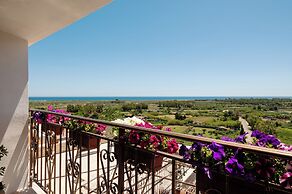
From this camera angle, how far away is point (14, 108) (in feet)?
7.39

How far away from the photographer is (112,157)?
147cm

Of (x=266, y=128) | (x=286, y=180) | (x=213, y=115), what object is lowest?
(x=213, y=115)

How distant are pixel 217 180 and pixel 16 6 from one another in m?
1.79

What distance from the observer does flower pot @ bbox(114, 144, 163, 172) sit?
1.24 m

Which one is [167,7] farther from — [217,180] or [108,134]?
[217,180]

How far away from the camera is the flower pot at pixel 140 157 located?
124cm

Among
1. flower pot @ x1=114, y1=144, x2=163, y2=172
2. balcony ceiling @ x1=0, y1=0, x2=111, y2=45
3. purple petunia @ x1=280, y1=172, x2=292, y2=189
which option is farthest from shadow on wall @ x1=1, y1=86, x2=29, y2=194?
purple petunia @ x1=280, y1=172, x2=292, y2=189

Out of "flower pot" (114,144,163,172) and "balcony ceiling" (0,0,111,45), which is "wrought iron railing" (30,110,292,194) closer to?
"flower pot" (114,144,163,172)

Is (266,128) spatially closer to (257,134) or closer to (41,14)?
(257,134)

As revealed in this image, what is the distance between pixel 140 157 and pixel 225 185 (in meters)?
0.56

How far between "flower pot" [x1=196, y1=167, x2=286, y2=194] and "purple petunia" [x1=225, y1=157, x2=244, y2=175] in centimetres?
3

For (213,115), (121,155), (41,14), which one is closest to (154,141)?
(121,155)

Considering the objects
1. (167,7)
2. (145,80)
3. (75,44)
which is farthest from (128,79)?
(167,7)

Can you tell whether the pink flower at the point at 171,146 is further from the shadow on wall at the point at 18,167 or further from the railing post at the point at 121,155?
the shadow on wall at the point at 18,167
